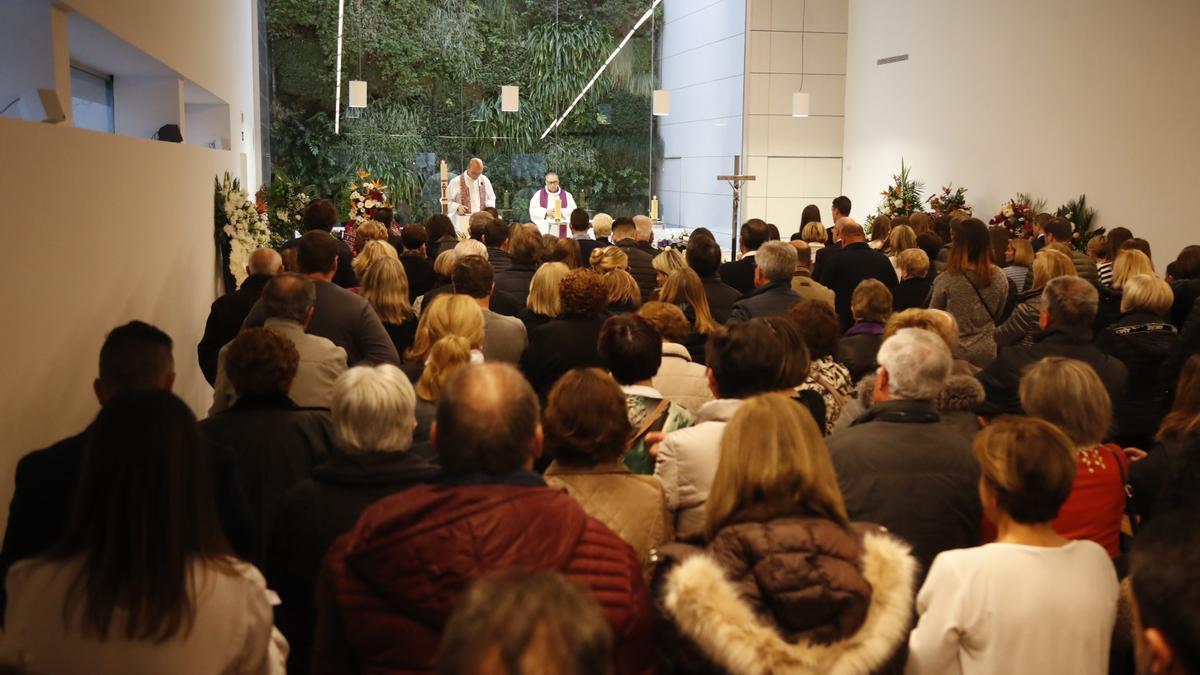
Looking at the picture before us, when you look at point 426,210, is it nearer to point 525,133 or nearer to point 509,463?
point 525,133

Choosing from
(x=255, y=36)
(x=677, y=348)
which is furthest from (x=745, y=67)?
(x=677, y=348)

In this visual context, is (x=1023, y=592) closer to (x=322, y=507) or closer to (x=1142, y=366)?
(x=322, y=507)

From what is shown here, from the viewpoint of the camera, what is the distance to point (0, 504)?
4055 millimetres

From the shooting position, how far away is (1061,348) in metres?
5.28

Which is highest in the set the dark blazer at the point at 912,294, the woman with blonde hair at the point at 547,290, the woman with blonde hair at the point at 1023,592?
the woman with blonde hair at the point at 547,290

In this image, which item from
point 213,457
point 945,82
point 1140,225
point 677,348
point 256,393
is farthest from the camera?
point 945,82

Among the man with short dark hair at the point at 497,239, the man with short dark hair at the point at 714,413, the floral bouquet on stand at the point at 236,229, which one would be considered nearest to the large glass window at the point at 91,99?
the floral bouquet on stand at the point at 236,229

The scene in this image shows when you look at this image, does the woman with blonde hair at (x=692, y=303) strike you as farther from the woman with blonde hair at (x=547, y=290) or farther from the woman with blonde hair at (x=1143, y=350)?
the woman with blonde hair at (x=1143, y=350)

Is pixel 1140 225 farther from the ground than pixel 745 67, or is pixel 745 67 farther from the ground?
pixel 745 67

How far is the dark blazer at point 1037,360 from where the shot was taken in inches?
199

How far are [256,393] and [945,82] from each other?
1399cm

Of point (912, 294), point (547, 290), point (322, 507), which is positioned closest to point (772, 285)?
point (547, 290)

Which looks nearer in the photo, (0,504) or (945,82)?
(0,504)

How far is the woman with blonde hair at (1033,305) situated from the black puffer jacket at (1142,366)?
398 mm
